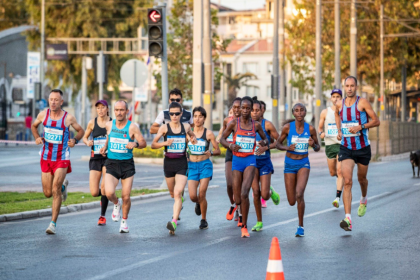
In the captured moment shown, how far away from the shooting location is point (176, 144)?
12.9m

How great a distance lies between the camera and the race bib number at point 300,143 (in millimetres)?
12730

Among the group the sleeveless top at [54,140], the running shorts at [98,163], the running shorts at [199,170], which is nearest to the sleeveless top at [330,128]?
the running shorts at [199,170]

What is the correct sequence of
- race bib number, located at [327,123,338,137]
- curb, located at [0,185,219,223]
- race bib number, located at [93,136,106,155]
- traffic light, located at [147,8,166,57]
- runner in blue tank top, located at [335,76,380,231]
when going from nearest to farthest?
1. runner in blue tank top, located at [335,76,380,231]
2. race bib number, located at [93,136,106,155]
3. curb, located at [0,185,219,223]
4. race bib number, located at [327,123,338,137]
5. traffic light, located at [147,8,166,57]

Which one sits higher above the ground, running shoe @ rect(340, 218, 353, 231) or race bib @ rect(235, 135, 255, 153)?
race bib @ rect(235, 135, 255, 153)

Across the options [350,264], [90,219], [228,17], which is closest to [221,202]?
[90,219]

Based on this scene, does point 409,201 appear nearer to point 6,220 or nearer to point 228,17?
point 6,220

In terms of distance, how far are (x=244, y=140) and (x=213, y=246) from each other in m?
1.88

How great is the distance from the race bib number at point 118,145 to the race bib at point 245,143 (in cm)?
161

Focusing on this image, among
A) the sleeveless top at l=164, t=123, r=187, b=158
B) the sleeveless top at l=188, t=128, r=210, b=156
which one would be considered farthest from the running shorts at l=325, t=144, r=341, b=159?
the sleeveless top at l=164, t=123, r=187, b=158

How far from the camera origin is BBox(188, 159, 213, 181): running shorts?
1321 centimetres

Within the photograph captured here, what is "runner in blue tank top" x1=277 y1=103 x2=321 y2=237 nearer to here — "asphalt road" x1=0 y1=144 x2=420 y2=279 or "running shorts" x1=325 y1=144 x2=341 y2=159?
"asphalt road" x1=0 y1=144 x2=420 y2=279

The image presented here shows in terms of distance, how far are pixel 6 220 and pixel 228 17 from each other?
126m

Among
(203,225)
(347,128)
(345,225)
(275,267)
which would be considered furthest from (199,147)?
(275,267)

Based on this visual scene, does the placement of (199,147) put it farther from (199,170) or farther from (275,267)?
(275,267)
